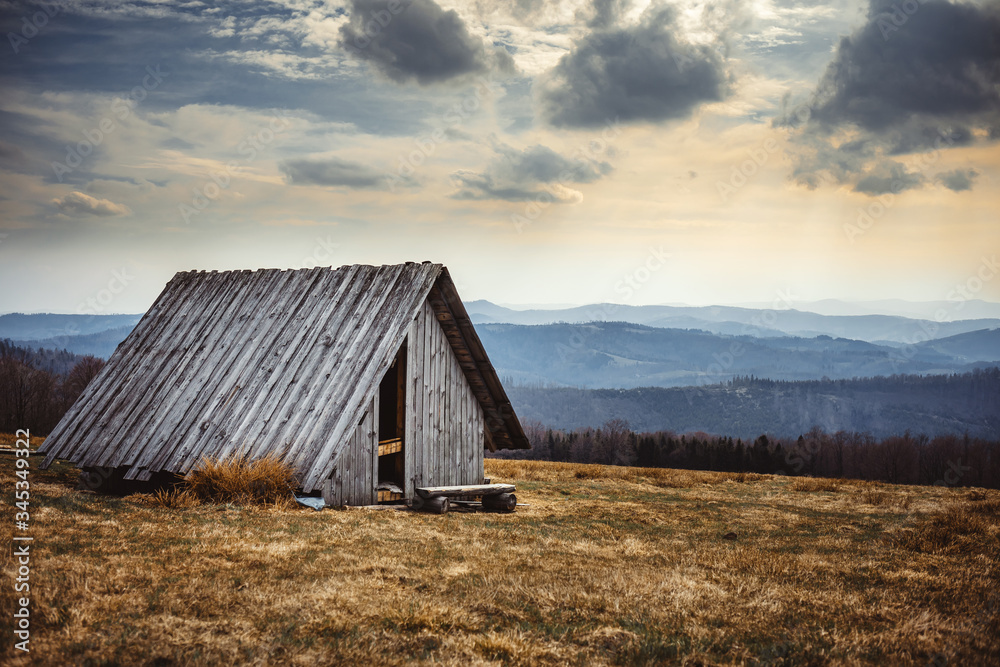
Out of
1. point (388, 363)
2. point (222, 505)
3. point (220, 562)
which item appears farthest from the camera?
point (388, 363)

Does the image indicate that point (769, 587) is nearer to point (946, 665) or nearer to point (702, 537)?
point (946, 665)

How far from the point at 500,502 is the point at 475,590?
7.70 metres

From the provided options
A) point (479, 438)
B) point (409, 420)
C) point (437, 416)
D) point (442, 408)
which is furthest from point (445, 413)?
point (479, 438)

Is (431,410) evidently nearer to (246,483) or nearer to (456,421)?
(456,421)

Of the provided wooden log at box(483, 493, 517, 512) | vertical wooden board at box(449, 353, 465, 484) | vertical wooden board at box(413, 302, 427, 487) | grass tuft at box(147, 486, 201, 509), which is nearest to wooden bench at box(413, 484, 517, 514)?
wooden log at box(483, 493, 517, 512)

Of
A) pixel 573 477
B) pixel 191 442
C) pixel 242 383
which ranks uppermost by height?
pixel 242 383

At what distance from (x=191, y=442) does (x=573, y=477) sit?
15.7 metres

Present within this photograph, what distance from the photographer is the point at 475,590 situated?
7371mm

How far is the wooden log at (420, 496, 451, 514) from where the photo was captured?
14.0m

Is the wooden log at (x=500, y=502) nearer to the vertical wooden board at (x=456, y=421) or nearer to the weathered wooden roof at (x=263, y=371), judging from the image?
the vertical wooden board at (x=456, y=421)

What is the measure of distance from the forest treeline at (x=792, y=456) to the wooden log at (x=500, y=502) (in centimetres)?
8412

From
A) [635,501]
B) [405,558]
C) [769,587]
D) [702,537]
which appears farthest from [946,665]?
[635,501]

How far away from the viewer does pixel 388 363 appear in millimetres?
14008

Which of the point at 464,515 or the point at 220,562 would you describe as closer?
the point at 220,562
